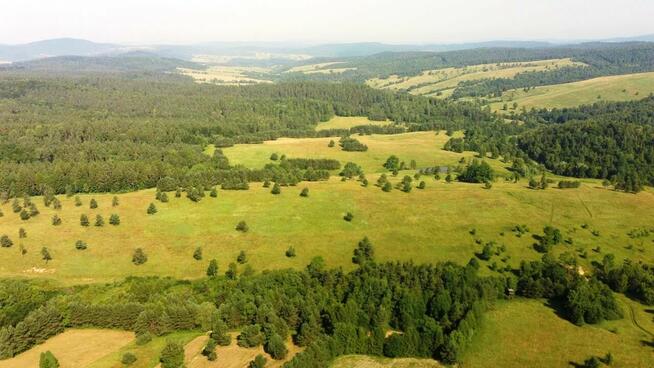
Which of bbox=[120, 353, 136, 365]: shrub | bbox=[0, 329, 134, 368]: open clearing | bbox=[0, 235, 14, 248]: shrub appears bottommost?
bbox=[0, 329, 134, 368]: open clearing

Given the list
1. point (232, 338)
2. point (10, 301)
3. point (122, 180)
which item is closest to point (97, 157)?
A: point (122, 180)

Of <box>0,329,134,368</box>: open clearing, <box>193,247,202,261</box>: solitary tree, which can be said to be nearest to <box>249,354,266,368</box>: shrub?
<box>0,329,134,368</box>: open clearing

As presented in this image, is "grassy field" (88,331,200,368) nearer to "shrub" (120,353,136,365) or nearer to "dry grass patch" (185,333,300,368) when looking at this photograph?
"shrub" (120,353,136,365)

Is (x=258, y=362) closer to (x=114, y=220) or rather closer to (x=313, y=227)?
(x=313, y=227)

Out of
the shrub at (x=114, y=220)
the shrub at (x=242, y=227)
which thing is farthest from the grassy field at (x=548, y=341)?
the shrub at (x=114, y=220)

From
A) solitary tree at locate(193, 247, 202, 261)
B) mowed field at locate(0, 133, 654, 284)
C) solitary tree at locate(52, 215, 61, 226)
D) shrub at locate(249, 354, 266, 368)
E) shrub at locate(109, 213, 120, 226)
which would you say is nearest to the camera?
shrub at locate(249, 354, 266, 368)

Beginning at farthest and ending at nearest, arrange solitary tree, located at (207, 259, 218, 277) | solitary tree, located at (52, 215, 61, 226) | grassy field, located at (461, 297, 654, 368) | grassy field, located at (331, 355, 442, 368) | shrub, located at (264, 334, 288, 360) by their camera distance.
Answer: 1. solitary tree, located at (52, 215, 61, 226)
2. solitary tree, located at (207, 259, 218, 277)
3. grassy field, located at (461, 297, 654, 368)
4. grassy field, located at (331, 355, 442, 368)
5. shrub, located at (264, 334, 288, 360)

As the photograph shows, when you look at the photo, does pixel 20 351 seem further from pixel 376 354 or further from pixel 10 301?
pixel 376 354
